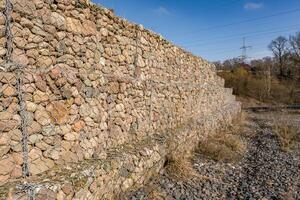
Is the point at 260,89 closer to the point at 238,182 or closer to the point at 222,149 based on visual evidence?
the point at 222,149

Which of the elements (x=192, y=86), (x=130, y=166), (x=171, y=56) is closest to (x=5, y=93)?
(x=130, y=166)

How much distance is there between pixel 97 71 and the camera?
188 inches

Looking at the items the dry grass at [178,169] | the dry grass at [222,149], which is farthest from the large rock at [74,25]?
the dry grass at [222,149]

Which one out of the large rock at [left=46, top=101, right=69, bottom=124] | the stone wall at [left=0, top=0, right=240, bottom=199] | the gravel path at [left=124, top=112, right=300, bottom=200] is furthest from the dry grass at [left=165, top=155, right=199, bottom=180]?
the large rock at [left=46, top=101, right=69, bottom=124]

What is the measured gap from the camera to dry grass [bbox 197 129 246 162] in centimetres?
745

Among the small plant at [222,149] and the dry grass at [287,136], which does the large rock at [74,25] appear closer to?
the small plant at [222,149]

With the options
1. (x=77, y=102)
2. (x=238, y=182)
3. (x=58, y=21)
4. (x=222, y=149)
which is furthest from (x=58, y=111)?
(x=222, y=149)

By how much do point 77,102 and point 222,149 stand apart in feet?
15.6

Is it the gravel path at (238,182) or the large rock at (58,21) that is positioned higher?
the large rock at (58,21)

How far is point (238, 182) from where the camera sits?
5984 mm

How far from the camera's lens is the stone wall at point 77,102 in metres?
3.26

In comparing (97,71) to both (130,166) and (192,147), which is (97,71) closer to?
(130,166)

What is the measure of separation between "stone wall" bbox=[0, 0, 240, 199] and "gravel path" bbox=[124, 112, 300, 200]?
42 cm

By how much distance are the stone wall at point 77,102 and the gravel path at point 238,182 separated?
422mm
